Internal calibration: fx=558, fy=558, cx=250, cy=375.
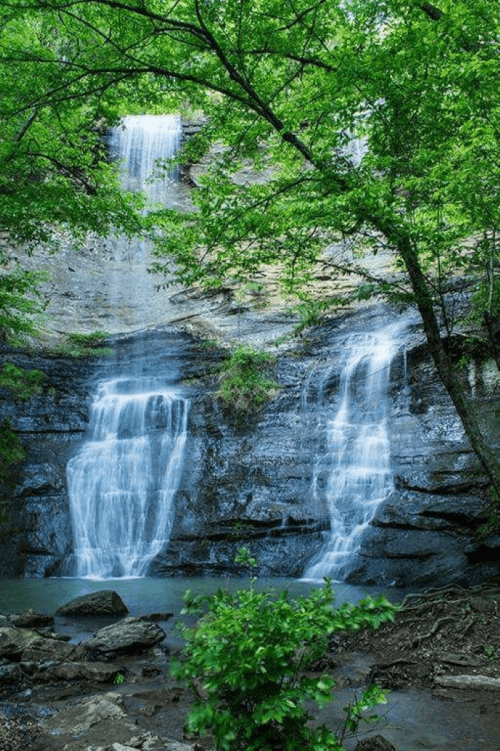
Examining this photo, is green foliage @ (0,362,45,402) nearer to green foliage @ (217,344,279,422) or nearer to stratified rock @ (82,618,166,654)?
green foliage @ (217,344,279,422)

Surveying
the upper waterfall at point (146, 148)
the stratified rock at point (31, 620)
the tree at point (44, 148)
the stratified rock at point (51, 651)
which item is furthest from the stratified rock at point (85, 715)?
the upper waterfall at point (146, 148)

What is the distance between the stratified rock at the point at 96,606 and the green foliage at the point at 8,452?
613cm

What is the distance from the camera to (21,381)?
52.6 ft

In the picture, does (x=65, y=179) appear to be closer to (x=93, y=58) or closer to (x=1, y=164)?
(x=1, y=164)

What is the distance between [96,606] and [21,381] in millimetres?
9398

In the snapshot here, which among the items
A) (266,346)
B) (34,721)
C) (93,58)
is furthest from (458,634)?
(266,346)

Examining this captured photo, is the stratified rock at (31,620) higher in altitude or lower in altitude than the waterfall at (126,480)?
lower

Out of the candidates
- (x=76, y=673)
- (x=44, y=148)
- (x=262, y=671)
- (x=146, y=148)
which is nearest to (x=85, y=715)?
(x=76, y=673)

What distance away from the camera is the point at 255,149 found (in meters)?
7.97

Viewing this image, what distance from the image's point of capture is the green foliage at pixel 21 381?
15.7 meters

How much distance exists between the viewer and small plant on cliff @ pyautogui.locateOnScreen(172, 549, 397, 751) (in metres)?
2.53

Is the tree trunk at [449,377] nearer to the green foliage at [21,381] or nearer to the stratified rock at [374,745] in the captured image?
the stratified rock at [374,745]

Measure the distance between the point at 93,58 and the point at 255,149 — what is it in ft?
7.86

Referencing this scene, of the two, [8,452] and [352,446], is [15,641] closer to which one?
[352,446]
